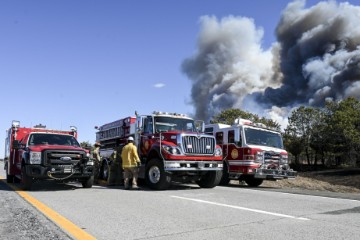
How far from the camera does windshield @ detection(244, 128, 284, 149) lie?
1588 centimetres

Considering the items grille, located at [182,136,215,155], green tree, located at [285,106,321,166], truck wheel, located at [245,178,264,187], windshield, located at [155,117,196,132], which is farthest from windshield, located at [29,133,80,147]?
green tree, located at [285,106,321,166]

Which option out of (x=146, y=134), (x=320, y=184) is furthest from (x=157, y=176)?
(x=320, y=184)

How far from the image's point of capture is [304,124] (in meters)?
63.7

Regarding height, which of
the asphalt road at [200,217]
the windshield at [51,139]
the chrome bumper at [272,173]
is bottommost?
the asphalt road at [200,217]

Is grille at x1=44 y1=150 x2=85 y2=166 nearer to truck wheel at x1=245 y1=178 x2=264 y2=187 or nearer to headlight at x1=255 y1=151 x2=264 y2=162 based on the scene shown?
headlight at x1=255 y1=151 x2=264 y2=162

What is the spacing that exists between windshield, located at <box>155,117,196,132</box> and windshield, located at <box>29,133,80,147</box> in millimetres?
2829

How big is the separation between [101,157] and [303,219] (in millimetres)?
12403

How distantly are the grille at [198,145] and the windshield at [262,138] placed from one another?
2.80 m

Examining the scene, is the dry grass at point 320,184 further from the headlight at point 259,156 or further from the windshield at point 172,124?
the windshield at point 172,124

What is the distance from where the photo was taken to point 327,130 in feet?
189

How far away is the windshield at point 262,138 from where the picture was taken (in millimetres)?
15883

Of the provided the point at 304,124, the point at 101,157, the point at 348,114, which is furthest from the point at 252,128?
the point at 304,124

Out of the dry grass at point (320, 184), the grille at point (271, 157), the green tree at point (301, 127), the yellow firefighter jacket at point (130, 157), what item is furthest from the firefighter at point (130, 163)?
the green tree at point (301, 127)

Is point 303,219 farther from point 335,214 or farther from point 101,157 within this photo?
point 101,157
